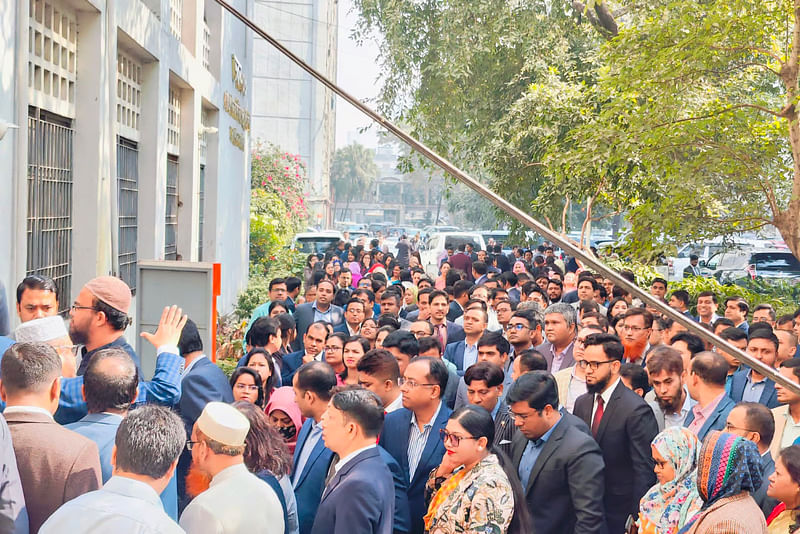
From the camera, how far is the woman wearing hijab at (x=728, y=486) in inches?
159

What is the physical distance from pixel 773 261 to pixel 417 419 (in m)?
21.7

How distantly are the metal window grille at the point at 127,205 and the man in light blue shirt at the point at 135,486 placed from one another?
7.75m

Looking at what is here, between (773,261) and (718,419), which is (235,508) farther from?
(773,261)

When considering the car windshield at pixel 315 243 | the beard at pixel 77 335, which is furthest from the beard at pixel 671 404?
the car windshield at pixel 315 243

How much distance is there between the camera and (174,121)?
46.9ft

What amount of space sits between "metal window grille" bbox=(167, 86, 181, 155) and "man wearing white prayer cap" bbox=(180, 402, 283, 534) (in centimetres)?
1042

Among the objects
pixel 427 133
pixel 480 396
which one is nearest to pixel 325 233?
pixel 427 133

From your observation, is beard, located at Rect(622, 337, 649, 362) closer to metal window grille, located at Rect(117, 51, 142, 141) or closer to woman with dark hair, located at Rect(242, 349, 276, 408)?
woman with dark hair, located at Rect(242, 349, 276, 408)

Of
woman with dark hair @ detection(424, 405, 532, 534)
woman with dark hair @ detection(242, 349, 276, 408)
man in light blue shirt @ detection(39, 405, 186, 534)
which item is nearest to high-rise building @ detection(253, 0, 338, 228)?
woman with dark hair @ detection(242, 349, 276, 408)

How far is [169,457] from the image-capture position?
3336 millimetres

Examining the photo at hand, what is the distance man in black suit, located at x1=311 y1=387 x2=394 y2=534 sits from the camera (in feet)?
13.7

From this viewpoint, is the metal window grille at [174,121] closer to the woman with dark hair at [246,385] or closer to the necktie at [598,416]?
the woman with dark hair at [246,385]

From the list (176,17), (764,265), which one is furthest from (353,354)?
(764,265)

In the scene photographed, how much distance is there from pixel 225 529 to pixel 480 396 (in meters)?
2.82
